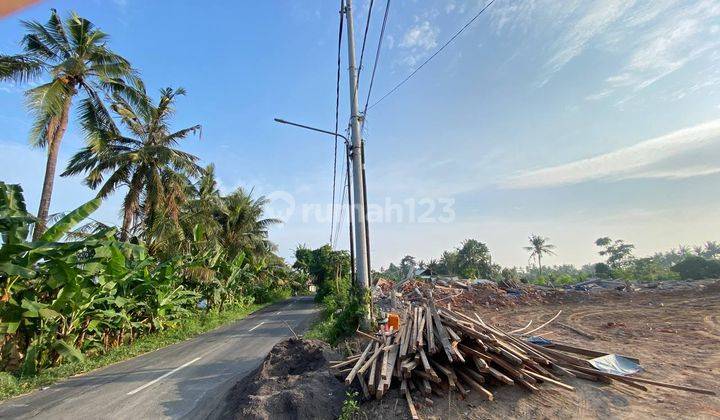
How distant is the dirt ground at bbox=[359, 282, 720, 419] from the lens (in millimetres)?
4488

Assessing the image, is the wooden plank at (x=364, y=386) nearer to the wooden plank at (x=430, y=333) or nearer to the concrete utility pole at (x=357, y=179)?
the wooden plank at (x=430, y=333)

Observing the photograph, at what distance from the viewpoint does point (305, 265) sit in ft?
156

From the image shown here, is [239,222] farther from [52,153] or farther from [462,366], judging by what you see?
[462,366]

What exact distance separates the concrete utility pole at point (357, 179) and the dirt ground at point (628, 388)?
3.94 metres

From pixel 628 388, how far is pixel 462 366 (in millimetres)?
2461

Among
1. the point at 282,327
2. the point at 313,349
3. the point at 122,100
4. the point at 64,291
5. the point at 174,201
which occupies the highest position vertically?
the point at 122,100

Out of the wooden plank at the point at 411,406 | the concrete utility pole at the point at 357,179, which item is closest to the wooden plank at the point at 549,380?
the wooden plank at the point at 411,406

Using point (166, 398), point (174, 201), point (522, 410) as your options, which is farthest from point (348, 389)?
point (174, 201)

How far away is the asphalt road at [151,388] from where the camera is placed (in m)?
5.96

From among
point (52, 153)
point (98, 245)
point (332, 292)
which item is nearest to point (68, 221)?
point (98, 245)

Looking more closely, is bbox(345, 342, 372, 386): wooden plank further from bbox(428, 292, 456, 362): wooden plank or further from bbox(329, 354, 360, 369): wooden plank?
bbox(428, 292, 456, 362): wooden plank

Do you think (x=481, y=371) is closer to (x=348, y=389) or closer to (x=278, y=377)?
(x=348, y=389)

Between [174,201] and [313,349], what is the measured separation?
46.4 ft

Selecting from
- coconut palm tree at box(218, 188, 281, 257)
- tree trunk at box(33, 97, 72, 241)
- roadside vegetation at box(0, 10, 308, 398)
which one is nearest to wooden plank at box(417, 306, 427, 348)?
roadside vegetation at box(0, 10, 308, 398)
